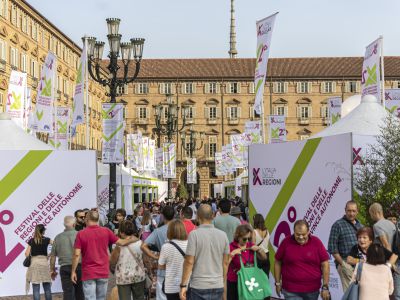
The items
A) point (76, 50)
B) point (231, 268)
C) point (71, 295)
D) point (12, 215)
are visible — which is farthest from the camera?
point (76, 50)

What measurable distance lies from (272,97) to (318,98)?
562cm

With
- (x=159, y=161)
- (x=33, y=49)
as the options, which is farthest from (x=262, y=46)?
(x=33, y=49)

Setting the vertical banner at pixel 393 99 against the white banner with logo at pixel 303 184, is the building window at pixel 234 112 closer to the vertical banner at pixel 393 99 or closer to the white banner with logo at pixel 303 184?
the vertical banner at pixel 393 99

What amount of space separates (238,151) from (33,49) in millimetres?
24348

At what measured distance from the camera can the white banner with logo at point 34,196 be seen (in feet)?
43.2

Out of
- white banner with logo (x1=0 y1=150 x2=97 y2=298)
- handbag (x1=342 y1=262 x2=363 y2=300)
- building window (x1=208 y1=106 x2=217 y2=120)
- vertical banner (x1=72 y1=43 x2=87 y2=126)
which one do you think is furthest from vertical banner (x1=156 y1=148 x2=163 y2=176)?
building window (x1=208 y1=106 x2=217 y2=120)

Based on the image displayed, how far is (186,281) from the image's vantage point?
792cm

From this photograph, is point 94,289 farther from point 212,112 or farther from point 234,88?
point 234,88

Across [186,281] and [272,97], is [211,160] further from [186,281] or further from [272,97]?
[186,281]

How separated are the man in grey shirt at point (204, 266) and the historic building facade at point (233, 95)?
90.9 m

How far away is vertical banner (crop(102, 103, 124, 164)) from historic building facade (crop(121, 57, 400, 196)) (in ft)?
257

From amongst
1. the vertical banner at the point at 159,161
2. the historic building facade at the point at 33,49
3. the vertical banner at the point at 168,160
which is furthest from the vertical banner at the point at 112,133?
the historic building facade at the point at 33,49

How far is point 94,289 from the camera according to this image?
10.1 metres

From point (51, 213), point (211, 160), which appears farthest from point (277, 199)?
point (211, 160)
